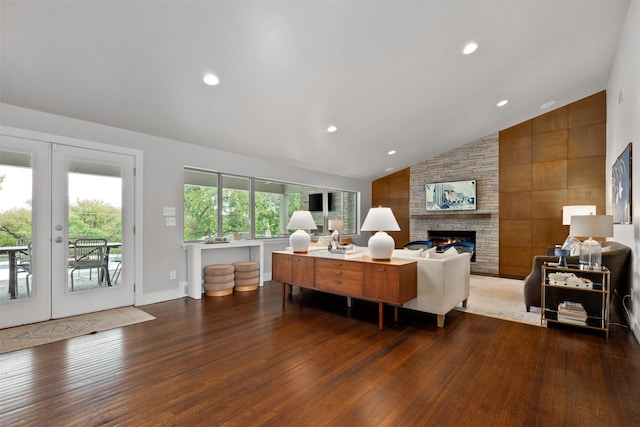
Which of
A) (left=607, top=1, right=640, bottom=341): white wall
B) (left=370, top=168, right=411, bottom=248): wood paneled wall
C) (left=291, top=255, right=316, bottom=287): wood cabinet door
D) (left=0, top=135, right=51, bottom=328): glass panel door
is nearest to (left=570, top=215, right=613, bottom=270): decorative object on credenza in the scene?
(left=607, top=1, right=640, bottom=341): white wall

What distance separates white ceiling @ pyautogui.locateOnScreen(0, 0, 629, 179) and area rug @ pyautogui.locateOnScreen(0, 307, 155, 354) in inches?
94.1

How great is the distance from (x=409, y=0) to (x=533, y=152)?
17.2ft

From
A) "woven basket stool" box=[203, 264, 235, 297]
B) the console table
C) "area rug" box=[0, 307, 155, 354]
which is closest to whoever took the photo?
"area rug" box=[0, 307, 155, 354]

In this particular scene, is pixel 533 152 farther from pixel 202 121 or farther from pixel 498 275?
pixel 202 121

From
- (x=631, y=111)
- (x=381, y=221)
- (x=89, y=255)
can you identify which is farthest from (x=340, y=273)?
(x=631, y=111)

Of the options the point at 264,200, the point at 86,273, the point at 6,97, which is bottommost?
the point at 86,273

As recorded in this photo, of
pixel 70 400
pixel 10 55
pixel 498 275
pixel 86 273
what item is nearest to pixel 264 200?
pixel 86 273

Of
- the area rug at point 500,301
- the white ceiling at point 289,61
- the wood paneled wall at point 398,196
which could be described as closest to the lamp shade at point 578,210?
the area rug at point 500,301

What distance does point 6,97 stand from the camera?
3236 millimetres

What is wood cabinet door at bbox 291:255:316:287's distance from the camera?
4059mm

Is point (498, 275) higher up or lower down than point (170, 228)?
lower down

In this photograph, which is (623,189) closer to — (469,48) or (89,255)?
(469,48)

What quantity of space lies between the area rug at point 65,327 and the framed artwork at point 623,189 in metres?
Result: 5.64

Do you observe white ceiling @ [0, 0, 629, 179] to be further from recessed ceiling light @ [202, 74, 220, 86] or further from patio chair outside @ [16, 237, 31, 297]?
patio chair outside @ [16, 237, 31, 297]
